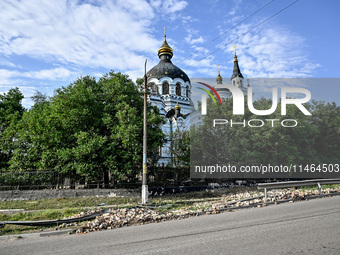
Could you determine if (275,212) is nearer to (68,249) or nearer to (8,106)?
(68,249)

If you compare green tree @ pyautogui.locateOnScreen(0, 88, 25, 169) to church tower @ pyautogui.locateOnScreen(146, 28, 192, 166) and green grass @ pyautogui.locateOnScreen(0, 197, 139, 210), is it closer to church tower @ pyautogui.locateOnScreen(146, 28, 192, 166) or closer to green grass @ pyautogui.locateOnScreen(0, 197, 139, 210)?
green grass @ pyautogui.locateOnScreen(0, 197, 139, 210)

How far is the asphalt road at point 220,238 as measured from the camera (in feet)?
14.6

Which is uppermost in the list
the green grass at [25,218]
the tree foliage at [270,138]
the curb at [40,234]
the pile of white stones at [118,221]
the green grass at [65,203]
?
the tree foliage at [270,138]

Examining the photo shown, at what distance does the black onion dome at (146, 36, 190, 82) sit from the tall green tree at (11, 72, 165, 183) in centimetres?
2294

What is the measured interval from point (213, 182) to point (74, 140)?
40.1 feet

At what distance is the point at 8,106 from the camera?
24.2 metres

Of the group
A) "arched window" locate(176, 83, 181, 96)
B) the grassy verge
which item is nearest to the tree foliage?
the grassy verge

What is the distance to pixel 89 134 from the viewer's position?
16484 millimetres

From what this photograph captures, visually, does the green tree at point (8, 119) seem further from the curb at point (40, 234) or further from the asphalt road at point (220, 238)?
the asphalt road at point (220, 238)

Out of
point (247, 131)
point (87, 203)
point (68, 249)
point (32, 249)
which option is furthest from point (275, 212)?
point (247, 131)

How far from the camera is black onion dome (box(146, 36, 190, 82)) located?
40750 millimetres

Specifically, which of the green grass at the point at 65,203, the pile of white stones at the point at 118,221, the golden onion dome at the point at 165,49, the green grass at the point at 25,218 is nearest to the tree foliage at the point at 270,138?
the green grass at the point at 65,203

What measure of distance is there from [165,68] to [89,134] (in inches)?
1090

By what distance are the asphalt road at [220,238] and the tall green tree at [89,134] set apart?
30.8 ft
